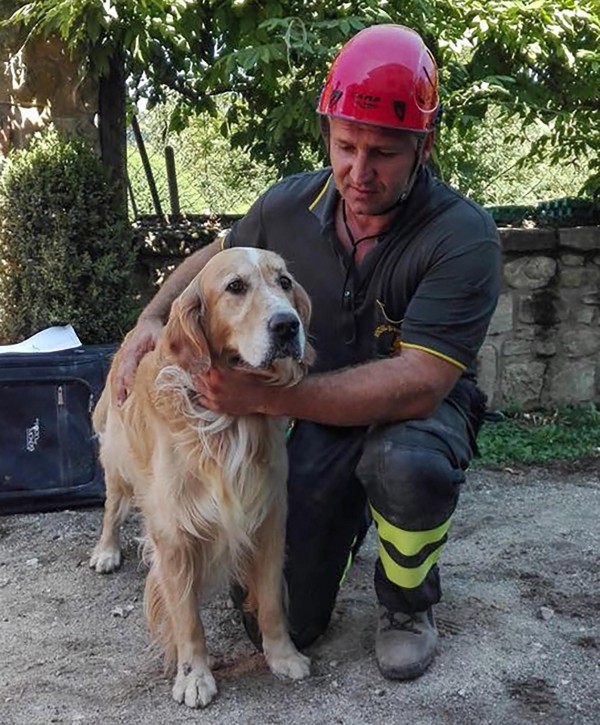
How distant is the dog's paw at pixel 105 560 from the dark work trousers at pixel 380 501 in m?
0.90

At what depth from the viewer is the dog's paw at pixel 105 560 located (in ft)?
11.9

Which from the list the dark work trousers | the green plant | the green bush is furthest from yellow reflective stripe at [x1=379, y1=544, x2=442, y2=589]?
the green bush

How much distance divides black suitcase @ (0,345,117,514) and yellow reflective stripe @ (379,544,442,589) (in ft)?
6.15

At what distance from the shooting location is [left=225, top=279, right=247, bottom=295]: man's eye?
2.49 m

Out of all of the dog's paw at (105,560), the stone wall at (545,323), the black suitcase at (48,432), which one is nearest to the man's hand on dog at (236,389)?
the dog's paw at (105,560)

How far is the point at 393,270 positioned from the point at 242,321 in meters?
0.59

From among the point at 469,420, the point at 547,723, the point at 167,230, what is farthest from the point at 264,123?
the point at 547,723

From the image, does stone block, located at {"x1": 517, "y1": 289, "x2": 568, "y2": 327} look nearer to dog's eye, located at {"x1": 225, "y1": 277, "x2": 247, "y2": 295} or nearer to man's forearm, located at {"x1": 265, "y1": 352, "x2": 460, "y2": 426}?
man's forearm, located at {"x1": 265, "y1": 352, "x2": 460, "y2": 426}

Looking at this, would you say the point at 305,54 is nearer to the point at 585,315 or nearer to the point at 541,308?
the point at 541,308

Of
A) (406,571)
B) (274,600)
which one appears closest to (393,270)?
(406,571)

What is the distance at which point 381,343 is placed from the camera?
292 cm

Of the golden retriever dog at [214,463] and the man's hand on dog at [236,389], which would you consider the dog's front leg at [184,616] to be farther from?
the man's hand on dog at [236,389]

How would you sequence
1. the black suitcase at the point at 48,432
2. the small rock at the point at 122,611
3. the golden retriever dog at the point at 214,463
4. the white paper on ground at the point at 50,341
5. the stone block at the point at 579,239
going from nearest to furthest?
the golden retriever dog at the point at 214,463, the small rock at the point at 122,611, the black suitcase at the point at 48,432, the white paper on ground at the point at 50,341, the stone block at the point at 579,239

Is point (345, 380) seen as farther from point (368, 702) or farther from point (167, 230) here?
point (167, 230)
